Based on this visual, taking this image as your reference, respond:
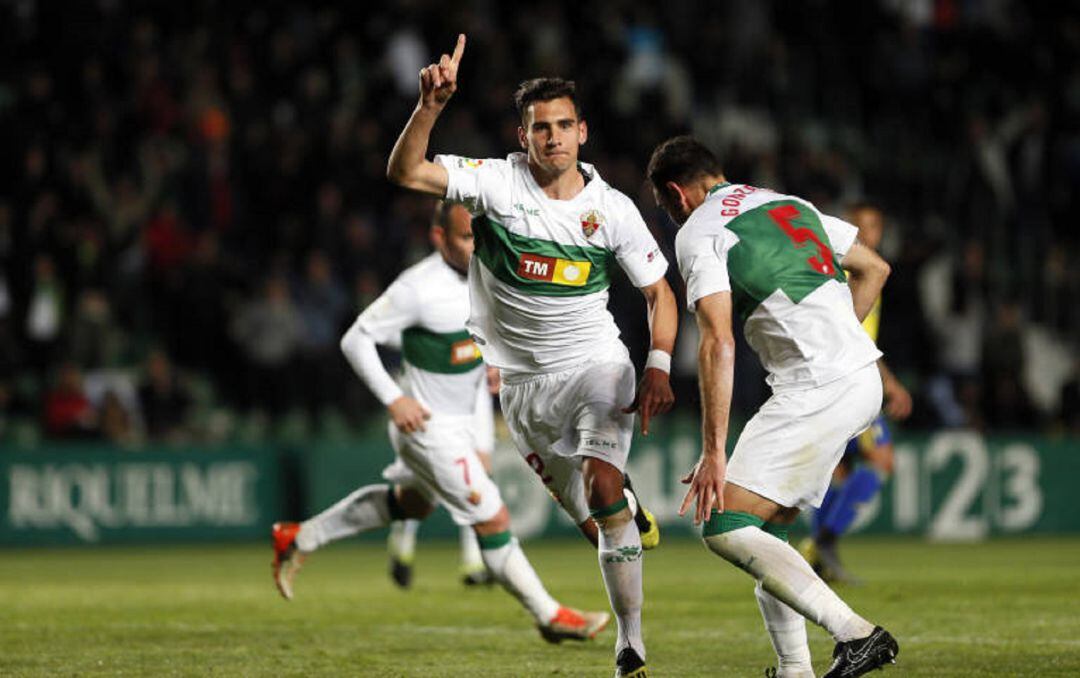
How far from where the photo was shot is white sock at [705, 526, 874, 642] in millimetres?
6879

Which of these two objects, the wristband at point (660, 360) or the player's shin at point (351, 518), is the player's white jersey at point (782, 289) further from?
the player's shin at point (351, 518)

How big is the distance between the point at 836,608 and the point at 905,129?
1670cm

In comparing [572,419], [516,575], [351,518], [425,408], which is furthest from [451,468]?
[572,419]

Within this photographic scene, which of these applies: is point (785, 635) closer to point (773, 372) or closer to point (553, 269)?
point (773, 372)

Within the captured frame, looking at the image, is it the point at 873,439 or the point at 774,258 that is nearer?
the point at 774,258

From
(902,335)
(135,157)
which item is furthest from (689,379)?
(135,157)

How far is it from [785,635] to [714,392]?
1.10 meters

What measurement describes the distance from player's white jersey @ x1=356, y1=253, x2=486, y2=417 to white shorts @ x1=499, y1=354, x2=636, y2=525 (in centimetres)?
246

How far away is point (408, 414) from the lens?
33.4ft

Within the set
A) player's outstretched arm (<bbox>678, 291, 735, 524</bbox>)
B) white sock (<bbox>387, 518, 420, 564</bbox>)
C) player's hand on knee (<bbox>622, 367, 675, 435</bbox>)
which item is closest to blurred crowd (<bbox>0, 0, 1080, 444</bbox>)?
white sock (<bbox>387, 518, 420, 564</bbox>)

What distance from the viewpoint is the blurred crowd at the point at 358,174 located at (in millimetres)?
18297

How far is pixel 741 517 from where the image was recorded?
707cm

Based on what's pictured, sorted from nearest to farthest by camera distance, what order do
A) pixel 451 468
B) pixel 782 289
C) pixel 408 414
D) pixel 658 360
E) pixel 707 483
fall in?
pixel 707 483, pixel 782 289, pixel 658 360, pixel 408 414, pixel 451 468

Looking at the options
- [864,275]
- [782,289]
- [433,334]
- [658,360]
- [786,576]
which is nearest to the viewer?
[786,576]
